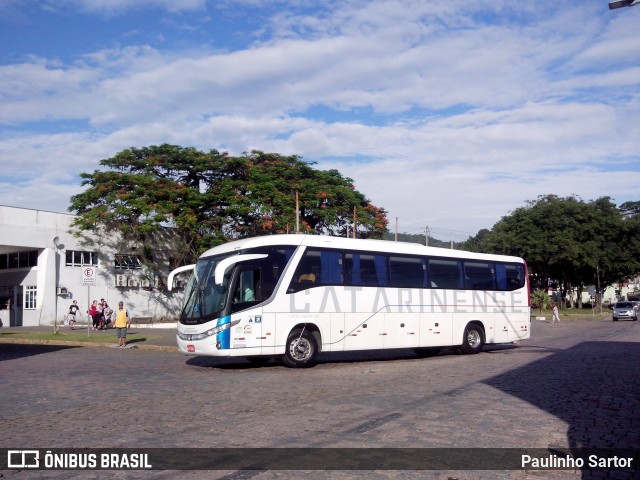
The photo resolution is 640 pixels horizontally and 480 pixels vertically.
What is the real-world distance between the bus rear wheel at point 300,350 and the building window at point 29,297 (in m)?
26.3

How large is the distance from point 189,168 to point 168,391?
29372mm

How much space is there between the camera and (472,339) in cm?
2077

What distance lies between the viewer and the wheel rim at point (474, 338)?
20.7m

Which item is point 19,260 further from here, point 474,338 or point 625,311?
point 625,311

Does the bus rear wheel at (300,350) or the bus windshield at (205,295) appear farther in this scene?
the bus rear wheel at (300,350)

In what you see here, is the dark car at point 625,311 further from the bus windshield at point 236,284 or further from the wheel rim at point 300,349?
the bus windshield at point 236,284

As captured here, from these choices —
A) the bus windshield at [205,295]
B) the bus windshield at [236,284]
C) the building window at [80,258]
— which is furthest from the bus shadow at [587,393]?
the building window at [80,258]

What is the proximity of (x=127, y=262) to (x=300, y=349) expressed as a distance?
27.7 m

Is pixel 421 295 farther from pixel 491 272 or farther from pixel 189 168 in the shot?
pixel 189 168

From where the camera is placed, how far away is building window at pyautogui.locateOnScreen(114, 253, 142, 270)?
40750 millimetres

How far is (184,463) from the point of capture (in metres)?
6.77

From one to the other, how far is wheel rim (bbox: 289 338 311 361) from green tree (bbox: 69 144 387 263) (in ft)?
67.7

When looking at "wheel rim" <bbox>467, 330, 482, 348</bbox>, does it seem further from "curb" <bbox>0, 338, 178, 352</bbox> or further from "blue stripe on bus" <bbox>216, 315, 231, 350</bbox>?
"curb" <bbox>0, 338, 178, 352</bbox>

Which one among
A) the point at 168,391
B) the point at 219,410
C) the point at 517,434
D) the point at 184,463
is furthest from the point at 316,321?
the point at 184,463
